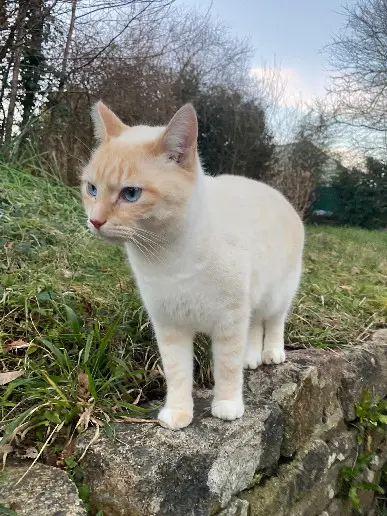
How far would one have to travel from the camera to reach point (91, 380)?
65.2 inches

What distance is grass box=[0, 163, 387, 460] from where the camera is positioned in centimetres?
163

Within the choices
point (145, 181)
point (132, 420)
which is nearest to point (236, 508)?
point (132, 420)

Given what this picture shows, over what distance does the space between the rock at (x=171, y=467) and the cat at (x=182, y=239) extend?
0.23 ft

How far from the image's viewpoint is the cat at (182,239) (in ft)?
4.66

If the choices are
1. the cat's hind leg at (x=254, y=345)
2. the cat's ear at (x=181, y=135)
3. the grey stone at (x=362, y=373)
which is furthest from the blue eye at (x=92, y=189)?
the grey stone at (x=362, y=373)

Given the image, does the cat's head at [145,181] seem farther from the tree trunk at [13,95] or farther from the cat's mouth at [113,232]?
the tree trunk at [13,95]

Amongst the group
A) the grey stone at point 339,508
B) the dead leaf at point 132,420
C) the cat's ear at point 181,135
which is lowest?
the grey stone at point 339,508

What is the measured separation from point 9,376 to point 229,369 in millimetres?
752

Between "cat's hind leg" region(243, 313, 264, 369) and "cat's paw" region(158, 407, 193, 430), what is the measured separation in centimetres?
55

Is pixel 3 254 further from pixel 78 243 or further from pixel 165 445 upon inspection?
pixel 165 445

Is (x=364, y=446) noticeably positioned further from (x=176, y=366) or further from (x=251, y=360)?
(x=176, y=366)

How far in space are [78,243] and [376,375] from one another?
186 cm

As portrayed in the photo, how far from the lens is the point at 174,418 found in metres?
1.64

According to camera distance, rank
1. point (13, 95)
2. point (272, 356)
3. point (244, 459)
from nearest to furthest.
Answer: point (244, 459)
point (272, 356)
point (13, 95)
